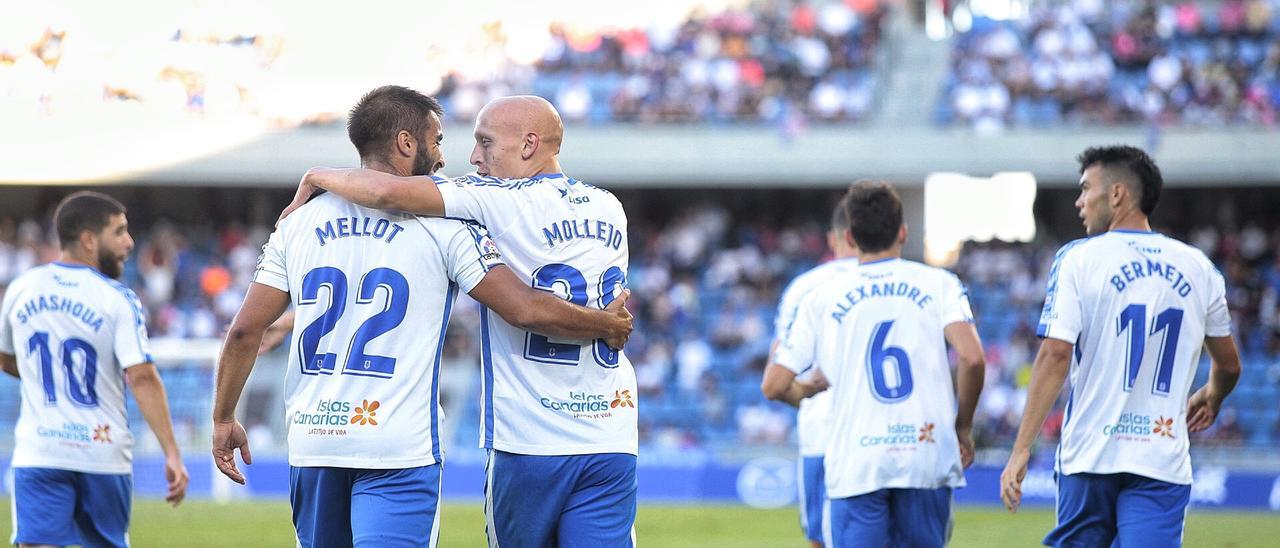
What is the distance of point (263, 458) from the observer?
20.3 metres

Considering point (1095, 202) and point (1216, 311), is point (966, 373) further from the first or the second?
point (1216, 311)

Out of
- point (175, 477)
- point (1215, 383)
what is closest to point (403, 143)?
point (175, 477)

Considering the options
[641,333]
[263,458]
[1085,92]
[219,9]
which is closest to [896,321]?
[263,458]

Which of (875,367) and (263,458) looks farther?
(263,458)

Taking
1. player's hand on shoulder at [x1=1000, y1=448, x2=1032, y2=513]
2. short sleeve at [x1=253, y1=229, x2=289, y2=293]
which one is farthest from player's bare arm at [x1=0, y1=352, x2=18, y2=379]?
player's hand on shoulder at [x1=1000, y1=448, x2=1032, y2=513]

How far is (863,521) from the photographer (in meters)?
6.80

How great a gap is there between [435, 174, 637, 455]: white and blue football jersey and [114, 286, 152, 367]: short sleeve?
A: 2.53m

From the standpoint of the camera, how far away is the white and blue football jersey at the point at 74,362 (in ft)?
23.5

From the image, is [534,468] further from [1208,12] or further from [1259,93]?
[1208,12]

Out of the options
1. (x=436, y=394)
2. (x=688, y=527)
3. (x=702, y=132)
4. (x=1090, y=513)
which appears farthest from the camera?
(x=702, y=132)

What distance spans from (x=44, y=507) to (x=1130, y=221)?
5250 mm

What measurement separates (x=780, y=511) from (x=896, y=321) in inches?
459

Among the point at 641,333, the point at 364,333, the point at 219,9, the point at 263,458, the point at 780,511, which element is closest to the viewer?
the point at 364,333

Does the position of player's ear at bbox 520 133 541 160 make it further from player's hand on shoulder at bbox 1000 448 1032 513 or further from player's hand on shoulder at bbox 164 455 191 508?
player's hand on shoulder at bbox 164 455 191 508
